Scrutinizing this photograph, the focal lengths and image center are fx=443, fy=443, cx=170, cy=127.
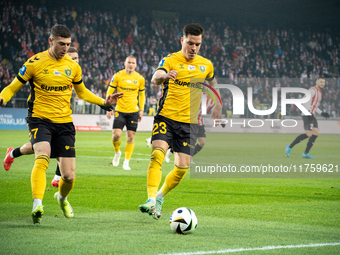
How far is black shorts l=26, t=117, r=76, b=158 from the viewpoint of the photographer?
17.5ft

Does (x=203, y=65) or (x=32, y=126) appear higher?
(x=203, y=65)

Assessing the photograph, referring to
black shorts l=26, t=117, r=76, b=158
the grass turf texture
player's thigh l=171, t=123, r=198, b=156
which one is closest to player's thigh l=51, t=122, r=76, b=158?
black shorts l=26, t=117, r=76, b=158

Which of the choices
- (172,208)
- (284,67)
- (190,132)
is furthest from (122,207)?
(284,67)

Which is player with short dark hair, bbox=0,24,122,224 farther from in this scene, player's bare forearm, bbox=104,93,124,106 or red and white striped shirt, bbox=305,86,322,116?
red and white striped shirt, bbox=305,86,322,116

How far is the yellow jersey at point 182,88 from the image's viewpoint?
586cm

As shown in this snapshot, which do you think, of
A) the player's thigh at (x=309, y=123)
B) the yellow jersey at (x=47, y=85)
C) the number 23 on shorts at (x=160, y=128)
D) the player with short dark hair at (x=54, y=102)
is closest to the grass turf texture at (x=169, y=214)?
the player with short dark hair at (x=54, y=102)

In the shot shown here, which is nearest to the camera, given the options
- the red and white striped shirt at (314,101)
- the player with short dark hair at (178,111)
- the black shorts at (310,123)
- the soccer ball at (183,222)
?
the soccer ball at (183,222)

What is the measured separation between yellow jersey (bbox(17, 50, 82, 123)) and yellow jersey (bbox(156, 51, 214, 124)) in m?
1.23

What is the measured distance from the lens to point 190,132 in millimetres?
5824

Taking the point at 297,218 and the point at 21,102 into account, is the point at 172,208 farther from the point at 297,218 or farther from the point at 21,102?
the point at 21,102

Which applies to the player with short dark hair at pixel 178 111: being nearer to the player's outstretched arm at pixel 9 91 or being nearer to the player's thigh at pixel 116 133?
the player's outstretched arm at pixel 9 91

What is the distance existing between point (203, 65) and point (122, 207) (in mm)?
2293

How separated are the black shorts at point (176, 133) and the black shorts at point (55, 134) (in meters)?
1.07

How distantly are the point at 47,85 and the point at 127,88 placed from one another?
6365 mm
